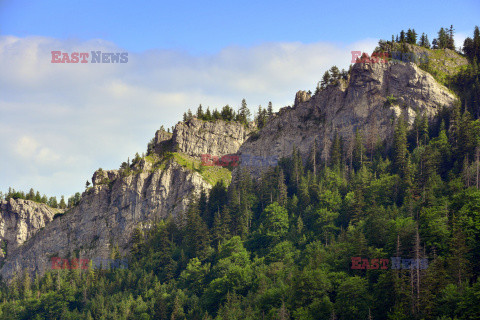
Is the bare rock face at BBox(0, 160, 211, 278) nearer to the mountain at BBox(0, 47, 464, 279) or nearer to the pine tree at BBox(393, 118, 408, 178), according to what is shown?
the mountain at BBox(0, 47, 464, 279)

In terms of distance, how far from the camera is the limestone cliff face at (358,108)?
156250mm

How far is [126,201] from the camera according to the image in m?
Answer: 181

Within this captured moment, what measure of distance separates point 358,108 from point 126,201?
226 ft

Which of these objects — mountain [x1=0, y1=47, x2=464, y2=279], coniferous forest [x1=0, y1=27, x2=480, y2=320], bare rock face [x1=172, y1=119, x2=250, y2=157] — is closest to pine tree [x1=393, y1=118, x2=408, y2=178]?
coniferous forest [x1=0, y1=27, x2=480, y2=320]

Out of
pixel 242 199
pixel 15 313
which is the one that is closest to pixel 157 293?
pixel 242 199

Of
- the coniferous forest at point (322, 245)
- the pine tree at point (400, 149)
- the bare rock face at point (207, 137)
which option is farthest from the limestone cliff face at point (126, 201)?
the pine tree at point (400, 149)

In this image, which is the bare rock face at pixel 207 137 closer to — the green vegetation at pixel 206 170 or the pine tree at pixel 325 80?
the green vegetation at pixel 206 170

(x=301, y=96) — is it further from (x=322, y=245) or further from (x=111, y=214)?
(x=322, y=245)

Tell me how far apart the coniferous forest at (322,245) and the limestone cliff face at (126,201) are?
6.34 metres

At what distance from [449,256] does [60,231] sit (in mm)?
126287

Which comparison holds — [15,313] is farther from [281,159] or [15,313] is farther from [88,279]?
[281,159]

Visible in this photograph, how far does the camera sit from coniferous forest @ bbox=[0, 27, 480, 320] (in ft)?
326

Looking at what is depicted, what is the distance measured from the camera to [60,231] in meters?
191

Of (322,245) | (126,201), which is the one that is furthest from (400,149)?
(126,201)
